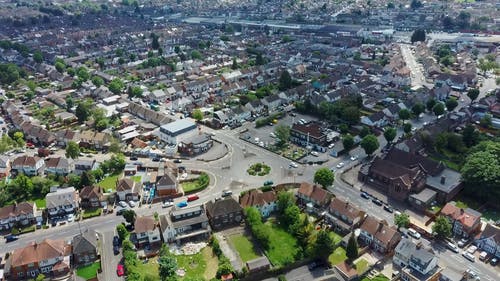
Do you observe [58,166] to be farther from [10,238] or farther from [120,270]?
[120,270]

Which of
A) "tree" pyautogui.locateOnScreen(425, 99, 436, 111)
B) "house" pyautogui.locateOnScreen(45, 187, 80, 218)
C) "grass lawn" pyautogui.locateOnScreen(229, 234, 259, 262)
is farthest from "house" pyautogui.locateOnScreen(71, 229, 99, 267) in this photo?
"tree" pyautogui.locateOnScreen(425, 99, 436, 111)

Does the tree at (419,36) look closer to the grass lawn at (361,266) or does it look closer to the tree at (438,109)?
the tree at (438,109)

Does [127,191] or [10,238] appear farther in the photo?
[127,191]

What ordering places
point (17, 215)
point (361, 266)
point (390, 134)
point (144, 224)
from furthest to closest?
1. point (390, 134)
2. point (17, 215)
3. point (144, 224)
4. point (361, 266)

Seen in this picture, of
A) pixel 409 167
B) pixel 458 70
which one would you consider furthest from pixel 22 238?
pixel 458 70

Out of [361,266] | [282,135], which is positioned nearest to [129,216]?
[361,266]

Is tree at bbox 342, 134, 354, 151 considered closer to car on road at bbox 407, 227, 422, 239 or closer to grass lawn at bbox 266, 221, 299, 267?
car on road at bbox 407, 227, 422, 239
